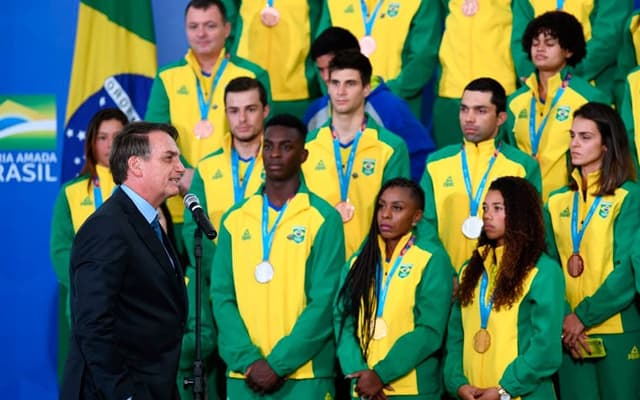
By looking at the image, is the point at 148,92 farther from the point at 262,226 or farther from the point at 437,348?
the point at 437,348

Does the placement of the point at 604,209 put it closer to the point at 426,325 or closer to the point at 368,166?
the point at 426,325

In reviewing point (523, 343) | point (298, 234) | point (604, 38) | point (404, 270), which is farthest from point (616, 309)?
point (604, 38)

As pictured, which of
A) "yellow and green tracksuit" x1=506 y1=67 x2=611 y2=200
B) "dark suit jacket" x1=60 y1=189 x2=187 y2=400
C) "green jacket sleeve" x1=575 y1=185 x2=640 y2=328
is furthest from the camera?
"yellow and green tracksuit" x1=506 y1=67 x2=611 y2=200

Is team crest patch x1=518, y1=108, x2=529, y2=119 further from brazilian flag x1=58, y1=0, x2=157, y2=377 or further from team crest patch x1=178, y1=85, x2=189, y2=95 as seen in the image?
brazilian flag x1=58, y1=0, x2=157, y2=377

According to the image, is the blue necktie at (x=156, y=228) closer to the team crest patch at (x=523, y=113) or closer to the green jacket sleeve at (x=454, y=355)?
the green jacket sleeve at (x=454, y=355)

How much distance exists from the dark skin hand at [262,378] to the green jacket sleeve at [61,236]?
160 cm

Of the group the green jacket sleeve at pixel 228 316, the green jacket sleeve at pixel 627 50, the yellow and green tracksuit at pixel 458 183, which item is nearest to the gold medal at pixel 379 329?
the green jacket sleeve at pixel 228 316

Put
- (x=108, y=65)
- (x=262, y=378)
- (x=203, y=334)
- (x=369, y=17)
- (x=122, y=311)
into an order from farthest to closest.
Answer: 1. (x=108, y=65)
2. (x=369, y=17)
3. (x=203, y=334)
4. (x=262, y=378)
5. (x=122, y=311)

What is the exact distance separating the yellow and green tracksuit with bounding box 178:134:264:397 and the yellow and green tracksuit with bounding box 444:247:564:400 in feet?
4.62

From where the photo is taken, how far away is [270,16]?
25.4 ft

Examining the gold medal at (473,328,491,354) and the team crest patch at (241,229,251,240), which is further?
the team crest patch at (241,229,251,240)

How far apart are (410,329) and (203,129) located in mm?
2096

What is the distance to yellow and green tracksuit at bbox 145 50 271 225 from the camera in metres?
7.15

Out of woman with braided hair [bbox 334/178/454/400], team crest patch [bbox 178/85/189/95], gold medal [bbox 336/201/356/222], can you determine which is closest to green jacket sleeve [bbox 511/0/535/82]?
gold medal [bbox 336/201/356/222]
